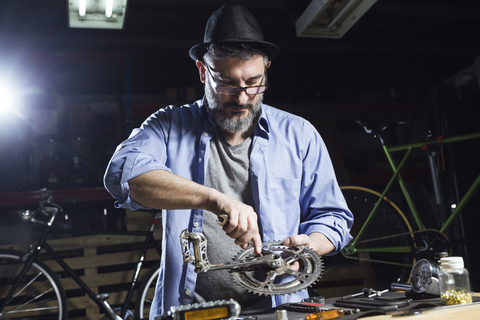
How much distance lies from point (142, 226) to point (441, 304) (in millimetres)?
2735

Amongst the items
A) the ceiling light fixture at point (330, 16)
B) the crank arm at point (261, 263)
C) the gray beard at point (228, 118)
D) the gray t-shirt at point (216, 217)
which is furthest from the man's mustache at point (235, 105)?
the ceiling light fixture at point (330, 16)

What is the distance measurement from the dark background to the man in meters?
2.06

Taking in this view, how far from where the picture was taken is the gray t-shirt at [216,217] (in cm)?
148

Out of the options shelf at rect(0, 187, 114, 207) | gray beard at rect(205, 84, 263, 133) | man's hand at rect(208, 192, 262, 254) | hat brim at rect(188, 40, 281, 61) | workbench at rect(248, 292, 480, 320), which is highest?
hat brim at rect(188, 40, 281, 61)

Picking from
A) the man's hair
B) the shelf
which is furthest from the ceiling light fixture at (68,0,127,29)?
the man's hair

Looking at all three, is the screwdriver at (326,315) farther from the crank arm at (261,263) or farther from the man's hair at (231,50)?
the man's hair at (231,50)

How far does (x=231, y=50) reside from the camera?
1554 mm

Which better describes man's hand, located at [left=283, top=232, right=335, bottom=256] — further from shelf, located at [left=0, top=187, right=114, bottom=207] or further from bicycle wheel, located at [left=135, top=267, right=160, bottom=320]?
shelf, located at [left=0, top=187, right=114, bottom=207]

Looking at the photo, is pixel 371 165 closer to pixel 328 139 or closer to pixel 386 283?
pixel 328 139

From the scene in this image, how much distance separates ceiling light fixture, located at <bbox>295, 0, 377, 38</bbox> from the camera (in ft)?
10.5

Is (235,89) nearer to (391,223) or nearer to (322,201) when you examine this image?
(322,201)

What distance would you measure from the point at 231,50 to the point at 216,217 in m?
0.55

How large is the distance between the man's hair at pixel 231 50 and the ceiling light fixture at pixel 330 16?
1723 mm

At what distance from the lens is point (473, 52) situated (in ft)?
14.4
